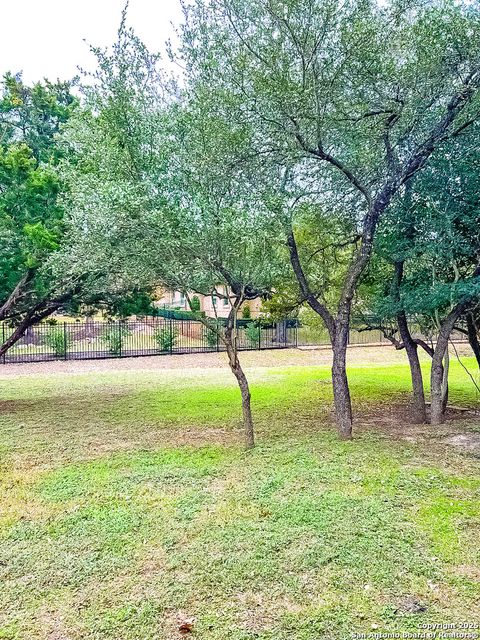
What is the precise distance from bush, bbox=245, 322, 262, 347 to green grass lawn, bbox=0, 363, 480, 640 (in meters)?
14.3

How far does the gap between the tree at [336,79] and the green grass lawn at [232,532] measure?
333 centimetres

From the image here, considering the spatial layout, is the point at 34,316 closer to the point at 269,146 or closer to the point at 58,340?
the point at 269,146

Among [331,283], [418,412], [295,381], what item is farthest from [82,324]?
[418,412]

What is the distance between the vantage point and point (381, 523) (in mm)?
4102

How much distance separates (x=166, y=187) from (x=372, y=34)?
3157 mm

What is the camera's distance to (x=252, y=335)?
22.7 meters

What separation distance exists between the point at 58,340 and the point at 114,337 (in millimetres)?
2361

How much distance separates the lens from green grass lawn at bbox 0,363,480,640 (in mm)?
2895

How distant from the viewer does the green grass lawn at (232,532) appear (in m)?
2.89

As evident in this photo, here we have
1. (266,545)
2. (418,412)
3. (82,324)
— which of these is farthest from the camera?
(82,324)

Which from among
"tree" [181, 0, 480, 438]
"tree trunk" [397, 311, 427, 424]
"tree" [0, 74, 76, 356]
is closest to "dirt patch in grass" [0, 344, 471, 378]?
"tree" [0, 74, 76, 356]

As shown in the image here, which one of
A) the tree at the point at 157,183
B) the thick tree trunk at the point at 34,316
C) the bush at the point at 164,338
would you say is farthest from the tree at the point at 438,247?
the bush at the point at 164,338

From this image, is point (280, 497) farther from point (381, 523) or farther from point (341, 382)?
point (341, 382)

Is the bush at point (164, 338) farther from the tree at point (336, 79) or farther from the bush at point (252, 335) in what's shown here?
the tree at point (336, 79)
